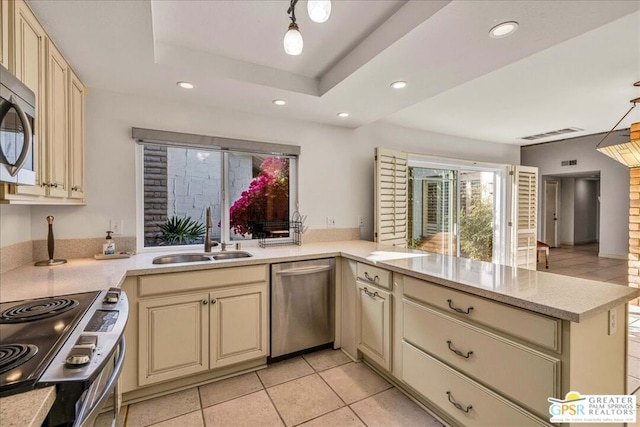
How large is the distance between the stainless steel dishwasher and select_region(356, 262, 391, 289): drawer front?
31 centimetres

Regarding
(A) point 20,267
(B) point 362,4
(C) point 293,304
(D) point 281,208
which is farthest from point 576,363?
(A) point 20,267

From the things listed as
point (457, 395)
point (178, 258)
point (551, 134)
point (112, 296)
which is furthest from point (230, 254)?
point (551, 134)

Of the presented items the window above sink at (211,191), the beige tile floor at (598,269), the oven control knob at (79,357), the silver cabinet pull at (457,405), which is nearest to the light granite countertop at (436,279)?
the window above sink at (211,191)

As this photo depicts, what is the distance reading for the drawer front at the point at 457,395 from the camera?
4.58ft

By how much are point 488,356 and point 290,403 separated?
1274 mm

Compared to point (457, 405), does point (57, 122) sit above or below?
above

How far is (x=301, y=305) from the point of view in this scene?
2508mm

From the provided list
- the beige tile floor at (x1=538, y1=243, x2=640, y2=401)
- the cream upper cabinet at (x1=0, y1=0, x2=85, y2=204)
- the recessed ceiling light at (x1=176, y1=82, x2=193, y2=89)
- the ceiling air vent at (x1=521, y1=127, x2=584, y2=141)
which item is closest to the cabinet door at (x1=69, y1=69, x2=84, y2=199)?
the cream upper cabinet at (x1=0, y1=0, x2=85, y2=204)

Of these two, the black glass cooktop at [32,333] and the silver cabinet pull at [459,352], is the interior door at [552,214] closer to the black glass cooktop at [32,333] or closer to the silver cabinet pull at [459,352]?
the silver cabinet pull at [459,352]

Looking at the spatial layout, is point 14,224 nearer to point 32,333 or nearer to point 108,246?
point 108,246

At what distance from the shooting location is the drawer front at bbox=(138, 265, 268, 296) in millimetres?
1961

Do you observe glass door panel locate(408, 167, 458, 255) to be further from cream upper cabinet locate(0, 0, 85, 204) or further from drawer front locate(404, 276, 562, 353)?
cream upper cabinet locate(0, 0, 85, 204)

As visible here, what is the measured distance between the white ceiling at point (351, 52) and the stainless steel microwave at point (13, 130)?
614 millimetres

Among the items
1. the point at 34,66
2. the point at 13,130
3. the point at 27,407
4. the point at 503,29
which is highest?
the point at 503,29
